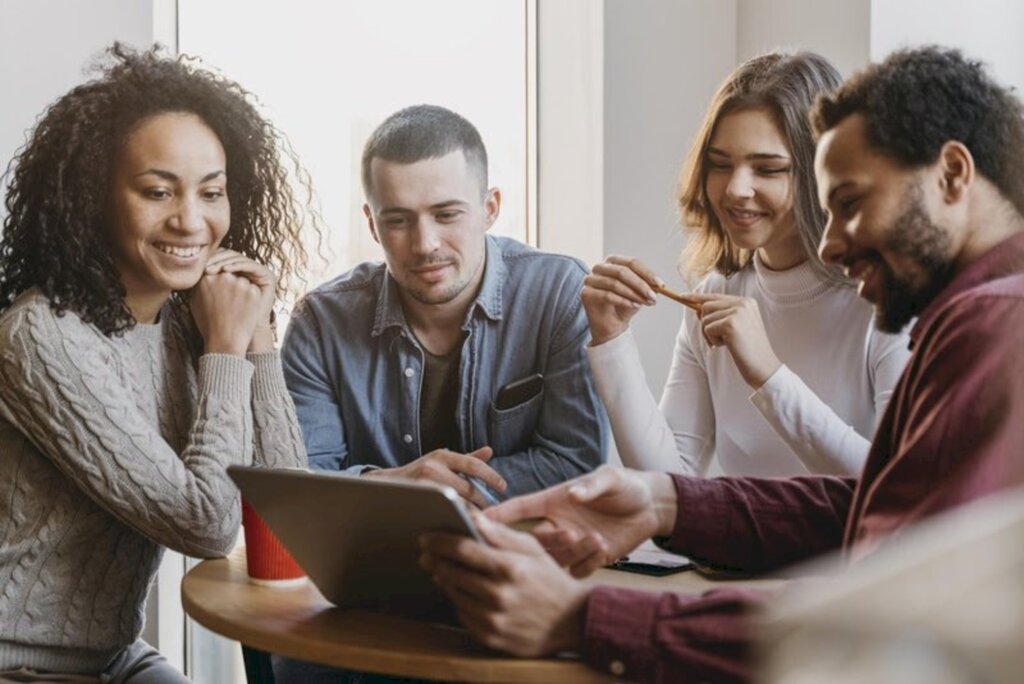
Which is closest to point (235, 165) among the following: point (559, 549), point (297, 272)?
point (297, 272)

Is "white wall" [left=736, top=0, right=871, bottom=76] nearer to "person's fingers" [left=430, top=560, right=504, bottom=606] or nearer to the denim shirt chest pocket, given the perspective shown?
the denim shirt chest pocket

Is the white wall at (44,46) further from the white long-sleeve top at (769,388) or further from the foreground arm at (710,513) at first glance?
the foreground arm at (710,513)

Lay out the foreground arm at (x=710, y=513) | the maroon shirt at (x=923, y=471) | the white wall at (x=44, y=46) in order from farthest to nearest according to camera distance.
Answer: the white wall at (x=44, y=46), the foreground arm at (x=710, y=513), the maroon shirt at (x=923, y=471)

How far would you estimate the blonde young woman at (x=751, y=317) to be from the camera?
206cm

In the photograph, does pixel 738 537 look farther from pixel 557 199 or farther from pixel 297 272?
pixel 557 199

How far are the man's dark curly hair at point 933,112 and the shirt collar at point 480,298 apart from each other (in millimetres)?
716

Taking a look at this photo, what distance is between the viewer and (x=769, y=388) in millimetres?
1960

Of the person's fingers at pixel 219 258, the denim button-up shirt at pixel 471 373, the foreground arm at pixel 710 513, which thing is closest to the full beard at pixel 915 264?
the foreground arm at pixel 710 513

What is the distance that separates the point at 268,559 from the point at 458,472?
482 millimetres

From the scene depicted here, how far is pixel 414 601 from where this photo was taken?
1288mm

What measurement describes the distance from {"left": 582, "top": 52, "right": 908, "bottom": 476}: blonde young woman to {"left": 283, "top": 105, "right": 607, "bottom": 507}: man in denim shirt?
0.28 ft

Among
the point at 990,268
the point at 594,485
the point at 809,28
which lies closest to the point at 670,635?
the point at 594,485

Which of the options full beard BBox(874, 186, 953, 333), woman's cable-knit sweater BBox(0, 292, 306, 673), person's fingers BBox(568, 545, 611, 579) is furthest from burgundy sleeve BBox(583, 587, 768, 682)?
woman's cable-knit sweater BBox(0, 292, 306, 673)

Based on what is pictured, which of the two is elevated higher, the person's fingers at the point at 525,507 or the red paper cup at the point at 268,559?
the person's fingers at the point at 525,507
